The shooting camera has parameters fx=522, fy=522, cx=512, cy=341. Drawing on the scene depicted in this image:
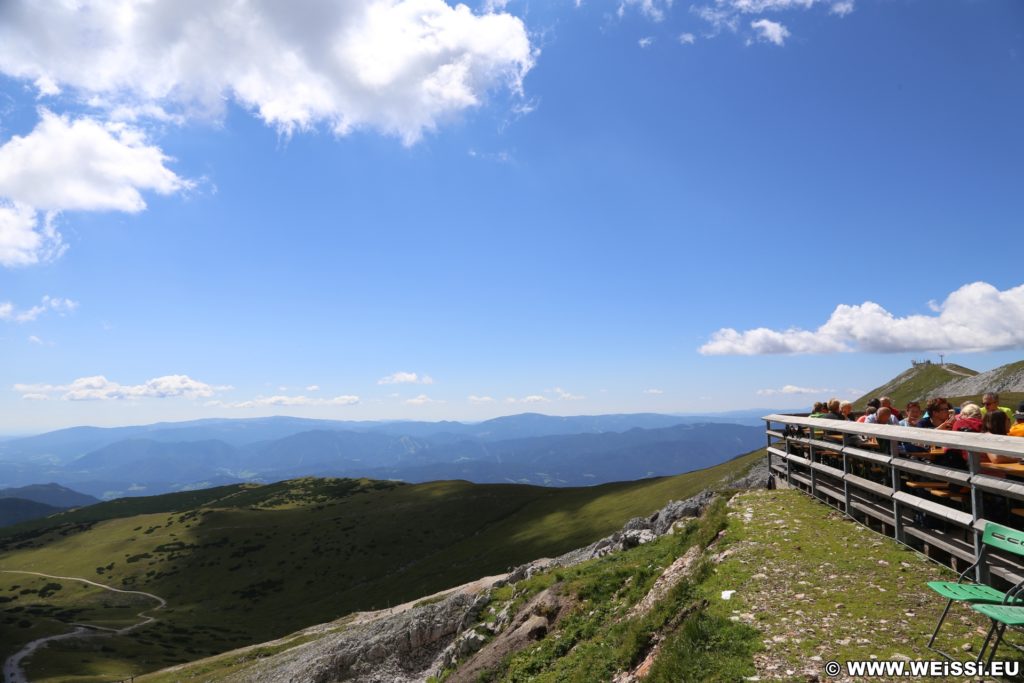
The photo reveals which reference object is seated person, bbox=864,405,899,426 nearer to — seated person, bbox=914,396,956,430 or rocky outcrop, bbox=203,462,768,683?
seated person, bbox=914,396,956,430

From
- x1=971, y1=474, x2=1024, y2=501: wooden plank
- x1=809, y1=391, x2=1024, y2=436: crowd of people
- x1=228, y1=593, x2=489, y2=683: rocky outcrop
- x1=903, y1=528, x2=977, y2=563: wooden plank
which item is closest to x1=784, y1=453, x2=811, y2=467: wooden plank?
x1=809, y1=391, x2=1024, y2=436: crowd of people

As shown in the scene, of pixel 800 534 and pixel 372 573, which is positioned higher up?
pixel 800 534

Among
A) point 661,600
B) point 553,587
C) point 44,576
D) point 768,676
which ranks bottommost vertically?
point 44,576

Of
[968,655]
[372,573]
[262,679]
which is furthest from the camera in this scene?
[372,573]

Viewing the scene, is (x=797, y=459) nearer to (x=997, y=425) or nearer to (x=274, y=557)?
(x=997, y=425)

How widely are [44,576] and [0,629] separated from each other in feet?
168

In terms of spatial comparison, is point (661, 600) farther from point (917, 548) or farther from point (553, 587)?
point (553, 587)

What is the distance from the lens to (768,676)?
7141mm

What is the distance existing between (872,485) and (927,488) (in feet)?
5.32

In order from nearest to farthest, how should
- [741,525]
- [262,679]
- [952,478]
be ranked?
[952,478], [741,525], [262,679]

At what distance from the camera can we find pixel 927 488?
10.5 m

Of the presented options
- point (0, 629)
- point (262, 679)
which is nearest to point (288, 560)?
point (0, 629)

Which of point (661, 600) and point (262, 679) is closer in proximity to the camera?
point (661, 600)

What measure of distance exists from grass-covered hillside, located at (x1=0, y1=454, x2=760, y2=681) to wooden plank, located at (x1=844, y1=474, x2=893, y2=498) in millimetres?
50498
